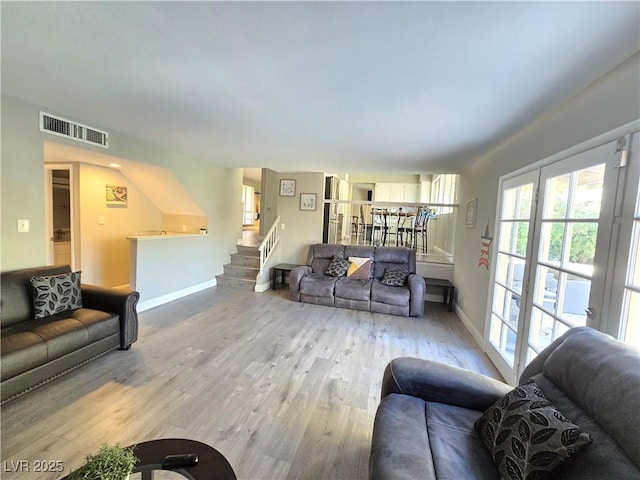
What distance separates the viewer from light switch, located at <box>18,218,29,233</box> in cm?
265

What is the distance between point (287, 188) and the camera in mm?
6020

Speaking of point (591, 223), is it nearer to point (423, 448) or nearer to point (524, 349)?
point (524, 349)

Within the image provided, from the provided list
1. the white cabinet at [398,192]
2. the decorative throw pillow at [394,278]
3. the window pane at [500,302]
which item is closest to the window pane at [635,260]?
the window pane at [500,302]

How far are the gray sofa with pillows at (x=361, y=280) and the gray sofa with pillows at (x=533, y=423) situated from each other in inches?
111

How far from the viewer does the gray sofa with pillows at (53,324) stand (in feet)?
6.70

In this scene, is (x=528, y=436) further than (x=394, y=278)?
No

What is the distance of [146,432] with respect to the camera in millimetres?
1832

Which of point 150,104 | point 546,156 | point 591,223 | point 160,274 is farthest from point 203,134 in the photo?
point 591,223

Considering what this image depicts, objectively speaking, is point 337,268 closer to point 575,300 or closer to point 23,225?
point 575,300

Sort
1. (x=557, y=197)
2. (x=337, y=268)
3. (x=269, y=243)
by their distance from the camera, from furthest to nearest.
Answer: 1. (x=269, y=243)
2. (x=337, y=268)
3. (x=557, y=197)

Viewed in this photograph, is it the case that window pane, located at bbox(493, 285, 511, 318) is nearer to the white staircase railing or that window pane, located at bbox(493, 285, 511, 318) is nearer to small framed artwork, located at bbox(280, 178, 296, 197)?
the white staircase railing

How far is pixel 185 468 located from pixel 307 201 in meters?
5.10

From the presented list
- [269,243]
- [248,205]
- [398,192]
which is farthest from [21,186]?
[248,205]

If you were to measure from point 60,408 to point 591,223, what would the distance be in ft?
A: 12.3
